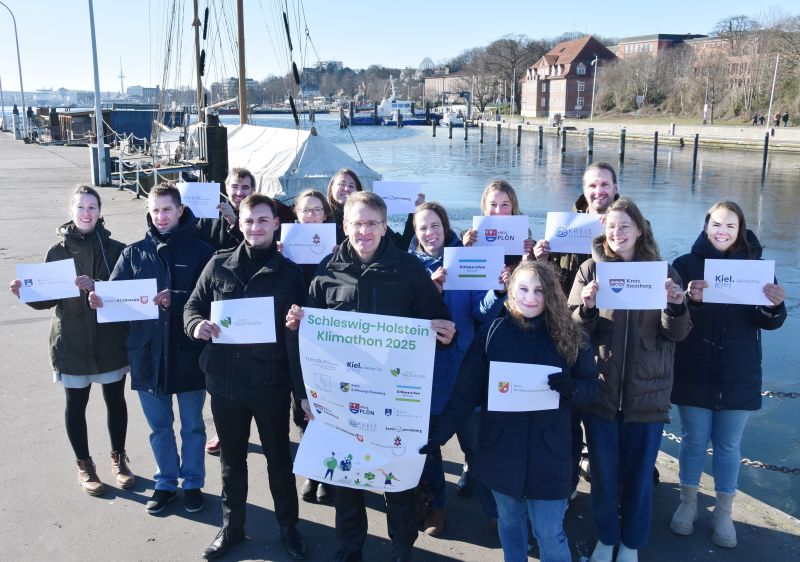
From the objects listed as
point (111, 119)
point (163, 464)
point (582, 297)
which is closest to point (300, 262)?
point (163, 464)

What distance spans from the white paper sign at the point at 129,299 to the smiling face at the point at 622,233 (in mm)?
2958

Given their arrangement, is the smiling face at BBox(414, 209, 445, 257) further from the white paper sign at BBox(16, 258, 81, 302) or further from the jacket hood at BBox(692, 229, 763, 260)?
the white paper sign at BBox(16, 258, 81, 302)

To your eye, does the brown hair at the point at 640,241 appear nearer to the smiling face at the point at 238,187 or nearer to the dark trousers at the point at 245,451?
the dark trousers at the point at 245,451

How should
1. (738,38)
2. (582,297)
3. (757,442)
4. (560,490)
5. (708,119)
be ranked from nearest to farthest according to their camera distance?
(560,490) < (582,297) < (757,442) < (708,119) < (738,38)

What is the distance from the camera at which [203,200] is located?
20.8 feet

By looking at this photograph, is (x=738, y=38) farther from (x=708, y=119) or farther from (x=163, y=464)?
(x=163, y=464)

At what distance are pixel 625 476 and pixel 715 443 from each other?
0.86 metres

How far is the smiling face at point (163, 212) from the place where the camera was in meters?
4.59

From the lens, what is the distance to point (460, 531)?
4516 mm

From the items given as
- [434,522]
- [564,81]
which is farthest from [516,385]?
[564,81]

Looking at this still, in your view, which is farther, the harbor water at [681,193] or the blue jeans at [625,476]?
the harbor water at [681,193]

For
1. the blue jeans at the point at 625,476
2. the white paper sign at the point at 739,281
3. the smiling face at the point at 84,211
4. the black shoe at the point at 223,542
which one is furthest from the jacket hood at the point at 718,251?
the smiling face at the point at 84,211

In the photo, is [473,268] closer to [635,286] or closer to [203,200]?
[635,286]

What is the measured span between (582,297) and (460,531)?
1.80 m
